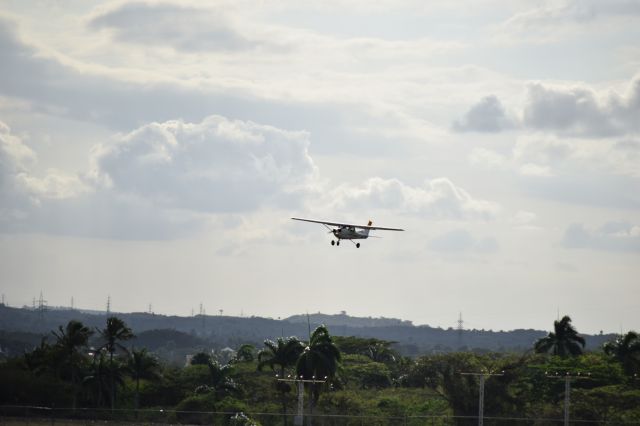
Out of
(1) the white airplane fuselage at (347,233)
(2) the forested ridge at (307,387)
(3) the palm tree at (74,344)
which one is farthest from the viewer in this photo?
(3) the palm tree at (74,344)

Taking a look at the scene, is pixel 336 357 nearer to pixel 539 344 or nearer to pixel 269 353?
pixel 269 353

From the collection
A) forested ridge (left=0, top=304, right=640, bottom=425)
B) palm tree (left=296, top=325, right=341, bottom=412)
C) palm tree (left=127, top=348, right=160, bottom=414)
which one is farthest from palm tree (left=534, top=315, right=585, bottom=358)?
palm tree (left=127, top=348, right=160, bottom=414)

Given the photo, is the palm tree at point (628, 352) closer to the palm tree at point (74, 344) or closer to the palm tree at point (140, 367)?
the palm tree at point (140, 367)

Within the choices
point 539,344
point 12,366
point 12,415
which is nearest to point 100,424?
point 12,415

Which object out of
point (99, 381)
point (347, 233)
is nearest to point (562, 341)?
point (347, 233)

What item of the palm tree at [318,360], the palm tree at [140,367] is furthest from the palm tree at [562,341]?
the palm tree at [140,367]

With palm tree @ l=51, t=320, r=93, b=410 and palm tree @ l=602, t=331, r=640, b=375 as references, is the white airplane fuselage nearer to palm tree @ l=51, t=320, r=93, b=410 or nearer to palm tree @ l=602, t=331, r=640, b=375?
palm tree @ l=51, t=320, r=93, b=410

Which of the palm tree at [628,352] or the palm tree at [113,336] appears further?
the palm tree at [628,352]
